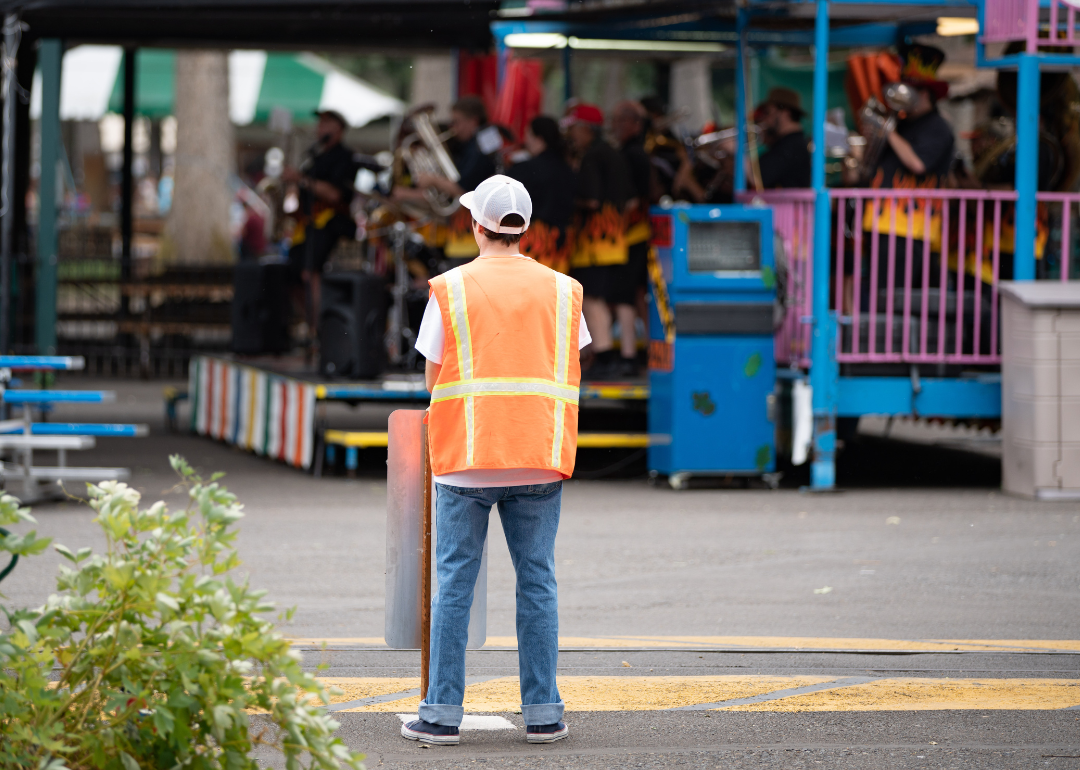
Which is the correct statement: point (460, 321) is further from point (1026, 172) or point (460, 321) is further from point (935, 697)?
point (1026, 172)

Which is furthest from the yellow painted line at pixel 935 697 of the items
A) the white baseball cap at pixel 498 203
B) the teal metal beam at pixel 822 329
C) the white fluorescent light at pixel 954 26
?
the white fluorescent light at pixel 954 26

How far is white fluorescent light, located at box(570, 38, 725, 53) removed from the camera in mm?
13922

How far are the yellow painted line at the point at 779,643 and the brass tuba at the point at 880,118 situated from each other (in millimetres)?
5383

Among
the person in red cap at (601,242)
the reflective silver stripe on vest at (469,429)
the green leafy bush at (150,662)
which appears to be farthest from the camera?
the person in red cap at (601,242)

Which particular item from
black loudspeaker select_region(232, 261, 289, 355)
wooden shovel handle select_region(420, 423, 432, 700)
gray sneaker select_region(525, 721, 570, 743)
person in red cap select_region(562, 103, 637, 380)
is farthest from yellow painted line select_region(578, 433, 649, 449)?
gray sneaker select_region(525, 721, 570, 743)

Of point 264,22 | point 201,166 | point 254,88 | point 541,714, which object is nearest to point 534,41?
point 264,22

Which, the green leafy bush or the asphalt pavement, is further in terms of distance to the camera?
the asphalt pavement

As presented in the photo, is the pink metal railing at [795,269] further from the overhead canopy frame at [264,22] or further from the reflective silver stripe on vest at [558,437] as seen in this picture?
the reflective silver stripe on vest at [558,437]

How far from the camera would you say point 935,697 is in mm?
5594

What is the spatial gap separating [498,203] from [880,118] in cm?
702

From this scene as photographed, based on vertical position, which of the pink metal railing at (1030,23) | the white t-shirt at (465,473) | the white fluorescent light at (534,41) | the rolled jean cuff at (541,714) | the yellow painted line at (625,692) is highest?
the white fluorescent light at (534,41)

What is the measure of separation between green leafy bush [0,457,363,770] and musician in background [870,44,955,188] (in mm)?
8302

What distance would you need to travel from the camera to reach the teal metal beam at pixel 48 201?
54.5 ft

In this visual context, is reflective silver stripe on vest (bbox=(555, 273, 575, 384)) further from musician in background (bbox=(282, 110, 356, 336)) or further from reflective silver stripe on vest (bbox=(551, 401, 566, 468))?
musician in background (bbox=(282, 110, 356, 336))
